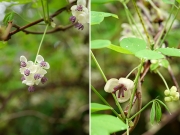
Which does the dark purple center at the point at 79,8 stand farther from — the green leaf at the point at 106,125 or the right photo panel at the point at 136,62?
the green leaf at the point at 106,125

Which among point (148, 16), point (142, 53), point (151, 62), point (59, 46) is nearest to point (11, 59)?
point (59, 46)

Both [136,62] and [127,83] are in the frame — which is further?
[136,62]

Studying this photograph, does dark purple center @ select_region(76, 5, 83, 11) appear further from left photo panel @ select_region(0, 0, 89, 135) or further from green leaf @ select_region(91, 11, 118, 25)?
left photo panel @ select_region(0, 0, 89, 135)

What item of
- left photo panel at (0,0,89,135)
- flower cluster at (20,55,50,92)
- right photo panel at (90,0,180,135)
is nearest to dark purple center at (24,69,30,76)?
flower cluster at (20,55,50,92)

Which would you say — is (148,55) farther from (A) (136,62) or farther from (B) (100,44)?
(A) (136,62)

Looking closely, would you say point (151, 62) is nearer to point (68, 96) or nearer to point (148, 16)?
point (148, 16)

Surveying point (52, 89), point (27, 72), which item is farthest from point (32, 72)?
point (52, 89)
